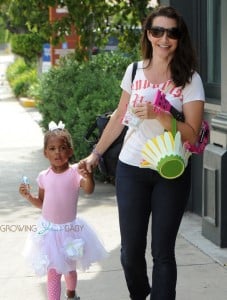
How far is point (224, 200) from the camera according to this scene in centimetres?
589

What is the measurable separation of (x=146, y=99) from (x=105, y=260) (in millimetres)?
2283

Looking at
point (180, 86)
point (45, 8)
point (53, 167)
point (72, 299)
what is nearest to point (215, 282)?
point (72, 299)

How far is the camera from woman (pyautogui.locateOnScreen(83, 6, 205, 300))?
3818 millimetres

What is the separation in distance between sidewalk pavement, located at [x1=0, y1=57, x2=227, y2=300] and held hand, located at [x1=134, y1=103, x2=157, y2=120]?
5.55 ft

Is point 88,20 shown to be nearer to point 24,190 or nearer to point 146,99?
point 24,190

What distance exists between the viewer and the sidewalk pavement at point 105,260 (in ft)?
16.5

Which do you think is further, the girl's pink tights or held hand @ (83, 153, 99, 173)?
the girl's pink tights

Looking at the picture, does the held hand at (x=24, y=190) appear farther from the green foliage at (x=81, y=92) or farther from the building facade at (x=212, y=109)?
the green foliage at (x=81, y=92)

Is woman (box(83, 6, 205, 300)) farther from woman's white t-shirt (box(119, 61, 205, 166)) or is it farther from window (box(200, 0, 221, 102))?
window (box(200, 0, 221, 102))

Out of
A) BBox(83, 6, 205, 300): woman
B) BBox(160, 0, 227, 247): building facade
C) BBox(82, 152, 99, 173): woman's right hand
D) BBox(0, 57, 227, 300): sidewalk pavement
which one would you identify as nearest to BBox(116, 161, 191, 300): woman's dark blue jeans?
BBox(83, 6, 205, 300): woman

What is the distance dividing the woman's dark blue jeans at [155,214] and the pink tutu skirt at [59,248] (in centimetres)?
36

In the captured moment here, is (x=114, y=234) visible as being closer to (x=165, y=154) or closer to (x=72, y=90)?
(x=165, y=154)

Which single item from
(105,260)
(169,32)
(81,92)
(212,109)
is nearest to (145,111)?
(169,32)

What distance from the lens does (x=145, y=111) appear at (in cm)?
363
